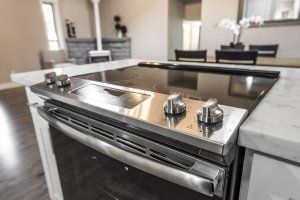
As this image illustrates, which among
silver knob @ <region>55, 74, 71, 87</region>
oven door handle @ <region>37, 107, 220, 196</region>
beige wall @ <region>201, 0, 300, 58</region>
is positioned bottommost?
oven door handle @ <region>37, 107, 220, 196</region>

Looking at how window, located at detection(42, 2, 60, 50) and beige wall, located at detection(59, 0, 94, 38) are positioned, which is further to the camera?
beige wall, located at detection(59, 0, 94, 38)

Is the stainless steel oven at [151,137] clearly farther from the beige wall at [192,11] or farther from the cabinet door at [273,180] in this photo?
the beige wall at [192,11]

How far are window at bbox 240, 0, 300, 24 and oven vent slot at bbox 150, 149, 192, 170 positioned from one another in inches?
150

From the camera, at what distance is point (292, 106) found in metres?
0.47

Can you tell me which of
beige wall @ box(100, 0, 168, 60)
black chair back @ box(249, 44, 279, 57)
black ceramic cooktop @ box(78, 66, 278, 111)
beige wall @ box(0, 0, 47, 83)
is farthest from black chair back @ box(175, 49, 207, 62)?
beige wall @ box(0, 0, 47, 83)

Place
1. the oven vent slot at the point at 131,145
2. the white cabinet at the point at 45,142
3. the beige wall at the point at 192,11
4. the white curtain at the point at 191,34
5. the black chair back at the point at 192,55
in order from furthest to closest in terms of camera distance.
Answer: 1. the white curtain at the point at 191,34
2. the beige wall at the point at 192,11
3. the black chair back at the point at 192,55
4. the white cabinet at the point at 45,142
5. the oven vent slot at the point at 131,145

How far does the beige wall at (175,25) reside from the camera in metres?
4.79

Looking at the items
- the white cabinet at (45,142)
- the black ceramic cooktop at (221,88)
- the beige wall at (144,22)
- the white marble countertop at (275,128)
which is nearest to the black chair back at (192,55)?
the black ceramic cooktop at (221,88)

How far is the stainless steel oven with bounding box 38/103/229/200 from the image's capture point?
396mm

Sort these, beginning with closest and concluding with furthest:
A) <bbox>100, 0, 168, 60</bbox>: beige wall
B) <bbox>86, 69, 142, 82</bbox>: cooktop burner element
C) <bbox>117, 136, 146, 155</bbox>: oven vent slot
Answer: <bbox>117, 136, 146, 155</bbox>: oven vent slot, <bbox>86, 69, 142, 82</bbox>: cooktop burner element, <bbox>100, 0, 168, 60</bbox>: beige wall

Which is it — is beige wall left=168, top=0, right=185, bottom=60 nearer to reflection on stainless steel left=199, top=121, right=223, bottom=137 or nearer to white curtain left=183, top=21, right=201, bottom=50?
white curtain left=183, top=21, right=201, bottom=50

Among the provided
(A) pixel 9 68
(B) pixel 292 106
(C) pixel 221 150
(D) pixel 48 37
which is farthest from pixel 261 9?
(A) pixel 9 68

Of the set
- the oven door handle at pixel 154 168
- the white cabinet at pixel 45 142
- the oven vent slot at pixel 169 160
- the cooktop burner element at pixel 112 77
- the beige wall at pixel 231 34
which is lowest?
the white cabinet at pixel 45 142

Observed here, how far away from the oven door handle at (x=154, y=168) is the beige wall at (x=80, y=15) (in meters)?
5.52
